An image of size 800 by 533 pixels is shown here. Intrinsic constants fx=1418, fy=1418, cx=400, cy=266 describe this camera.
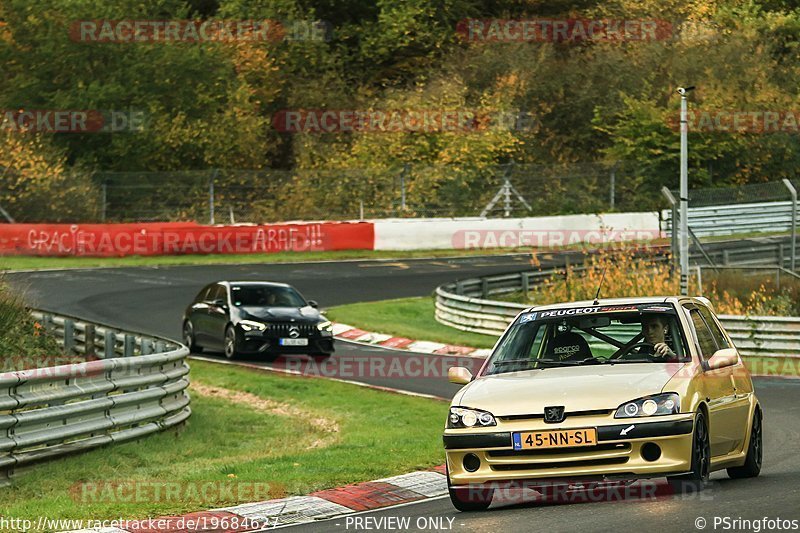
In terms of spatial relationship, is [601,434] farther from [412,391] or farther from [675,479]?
[412,391]

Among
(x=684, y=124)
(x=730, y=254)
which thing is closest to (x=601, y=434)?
(x=684, y=124)

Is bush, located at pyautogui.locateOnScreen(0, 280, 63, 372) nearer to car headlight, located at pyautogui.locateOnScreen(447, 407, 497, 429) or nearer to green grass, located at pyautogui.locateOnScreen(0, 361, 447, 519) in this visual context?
green grass, located at pyautogui.locateOnScreen(0, 361, 447, 519)

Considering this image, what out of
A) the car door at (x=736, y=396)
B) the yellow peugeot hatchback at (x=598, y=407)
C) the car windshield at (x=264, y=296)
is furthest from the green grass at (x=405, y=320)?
the yellow peugeot hatchback at (x=598, y=407)

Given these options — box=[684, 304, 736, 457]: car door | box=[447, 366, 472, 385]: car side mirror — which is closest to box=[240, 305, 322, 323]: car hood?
box=[684, 304, 736, 457]: car door

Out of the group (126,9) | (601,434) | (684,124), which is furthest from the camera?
(126,9)

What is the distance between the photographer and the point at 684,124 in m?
32.3

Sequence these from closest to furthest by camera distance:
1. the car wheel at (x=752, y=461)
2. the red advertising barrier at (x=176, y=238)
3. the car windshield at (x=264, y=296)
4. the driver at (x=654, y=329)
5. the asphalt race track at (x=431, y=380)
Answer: the asphalt race track at (x=431, y=380) → the driver at (x=654, y=329) → the car wheel at (x=752, y=461) → the car windshield at (x=264, y=296) → the red advertising barrier at (x=176, y=238)

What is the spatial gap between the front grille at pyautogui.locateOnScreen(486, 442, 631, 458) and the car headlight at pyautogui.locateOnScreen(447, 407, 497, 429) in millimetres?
213

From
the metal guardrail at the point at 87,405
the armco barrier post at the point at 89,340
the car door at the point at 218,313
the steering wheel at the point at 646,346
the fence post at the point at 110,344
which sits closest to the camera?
the steering wheel at the point at 646,346

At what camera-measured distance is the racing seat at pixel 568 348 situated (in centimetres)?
1081

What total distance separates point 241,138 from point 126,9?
708 cm

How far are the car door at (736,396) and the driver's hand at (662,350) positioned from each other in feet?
2.13

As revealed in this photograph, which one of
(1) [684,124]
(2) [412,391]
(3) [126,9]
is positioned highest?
(3) [126,9]

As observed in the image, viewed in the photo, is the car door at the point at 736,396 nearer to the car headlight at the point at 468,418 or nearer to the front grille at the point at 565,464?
the front grille at the point at 565,464
